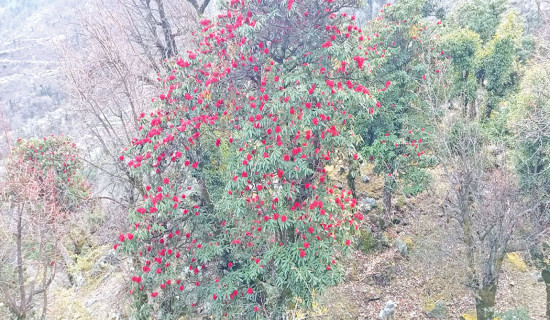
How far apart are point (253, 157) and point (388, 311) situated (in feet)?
21.8

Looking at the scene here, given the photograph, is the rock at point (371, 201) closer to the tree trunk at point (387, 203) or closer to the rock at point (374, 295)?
Answer: the tree trunk at point (387, 203)

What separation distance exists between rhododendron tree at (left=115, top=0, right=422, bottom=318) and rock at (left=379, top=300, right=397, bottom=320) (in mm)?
4204

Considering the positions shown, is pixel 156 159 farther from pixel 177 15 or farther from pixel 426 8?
pixel 426 8

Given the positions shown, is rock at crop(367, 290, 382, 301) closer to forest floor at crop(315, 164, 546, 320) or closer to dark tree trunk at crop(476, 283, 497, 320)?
forest floor at crop(315, 164, 546, 320)

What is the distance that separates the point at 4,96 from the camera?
55125 mm

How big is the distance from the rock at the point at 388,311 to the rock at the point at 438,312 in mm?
946

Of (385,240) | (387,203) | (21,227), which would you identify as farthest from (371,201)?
(21,227)

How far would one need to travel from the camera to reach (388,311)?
899cm

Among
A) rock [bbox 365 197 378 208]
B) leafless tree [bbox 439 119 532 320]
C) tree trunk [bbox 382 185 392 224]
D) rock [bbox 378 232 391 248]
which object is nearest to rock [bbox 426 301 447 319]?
leafless tree [bbox 439 119 532 320]

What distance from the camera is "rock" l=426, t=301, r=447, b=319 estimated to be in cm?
890

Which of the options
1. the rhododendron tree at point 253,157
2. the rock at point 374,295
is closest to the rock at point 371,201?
the rock at point 374,295

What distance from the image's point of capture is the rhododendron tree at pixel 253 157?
5.19 meters

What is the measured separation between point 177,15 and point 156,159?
7771 millimetres

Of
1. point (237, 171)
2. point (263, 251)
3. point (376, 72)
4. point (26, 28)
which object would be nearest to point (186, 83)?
point (237, 171)
